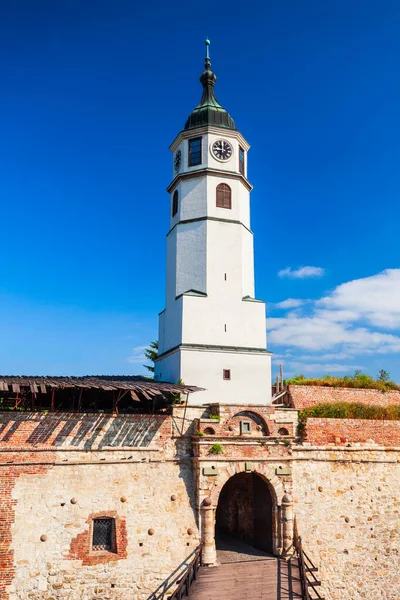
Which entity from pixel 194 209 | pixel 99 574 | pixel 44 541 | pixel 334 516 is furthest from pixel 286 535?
pixel 194 209

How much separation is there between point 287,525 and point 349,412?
23.0 feet

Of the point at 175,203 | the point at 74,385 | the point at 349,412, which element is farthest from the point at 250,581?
the point at 175,203

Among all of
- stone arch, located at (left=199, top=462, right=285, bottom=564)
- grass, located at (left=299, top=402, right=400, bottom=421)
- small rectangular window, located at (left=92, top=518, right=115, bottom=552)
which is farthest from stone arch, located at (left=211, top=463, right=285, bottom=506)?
small rectangular window, located at (left=92, top=518, right=115, bottom=552)

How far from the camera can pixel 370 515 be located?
2253 cm

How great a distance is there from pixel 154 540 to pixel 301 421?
27.1 feet

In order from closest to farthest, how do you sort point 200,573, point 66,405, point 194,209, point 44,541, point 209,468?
point 44,541
point 200,573
point 209,468
point 66,405
point 194,209

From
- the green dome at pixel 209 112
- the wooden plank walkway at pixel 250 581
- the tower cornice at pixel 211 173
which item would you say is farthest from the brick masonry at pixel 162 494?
the green dome at pixel 209 112

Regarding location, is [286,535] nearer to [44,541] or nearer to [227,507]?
[227,507]

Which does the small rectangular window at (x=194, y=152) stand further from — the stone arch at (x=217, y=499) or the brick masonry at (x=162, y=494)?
the stone arch at (x=217, y=499)

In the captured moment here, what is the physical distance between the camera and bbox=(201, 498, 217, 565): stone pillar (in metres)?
19.0

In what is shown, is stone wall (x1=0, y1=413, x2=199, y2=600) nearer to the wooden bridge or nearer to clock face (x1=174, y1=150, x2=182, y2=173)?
the wooden bridge

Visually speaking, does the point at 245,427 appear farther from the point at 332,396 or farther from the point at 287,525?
the point at 332,396

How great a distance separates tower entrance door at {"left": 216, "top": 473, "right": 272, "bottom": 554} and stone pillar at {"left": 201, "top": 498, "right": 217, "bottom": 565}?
11.7ft

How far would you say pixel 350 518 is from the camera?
869 inches
